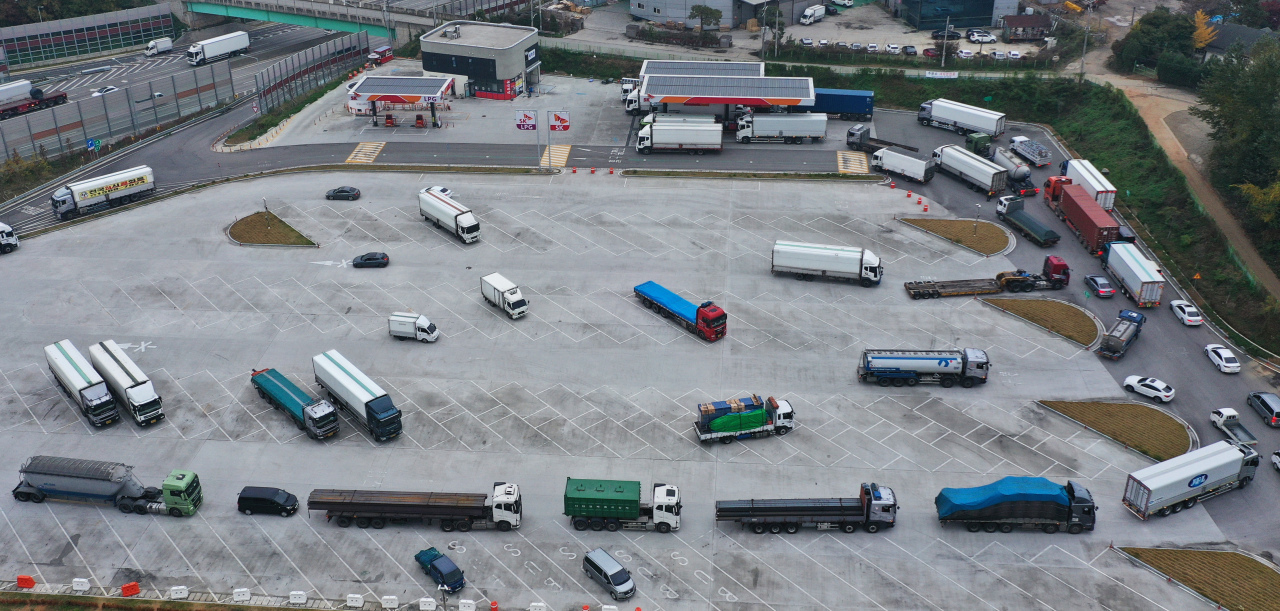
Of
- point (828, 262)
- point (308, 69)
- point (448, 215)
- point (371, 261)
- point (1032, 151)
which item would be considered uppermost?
point (308, 69)

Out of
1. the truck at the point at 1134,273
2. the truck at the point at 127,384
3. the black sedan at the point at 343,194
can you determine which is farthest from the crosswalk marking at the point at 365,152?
the truck at the point at 1134,273

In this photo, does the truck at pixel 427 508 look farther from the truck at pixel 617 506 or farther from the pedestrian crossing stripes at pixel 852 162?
the pedestrian crossing stripes at pixel 852 162

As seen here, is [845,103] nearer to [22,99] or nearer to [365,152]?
[365,152]

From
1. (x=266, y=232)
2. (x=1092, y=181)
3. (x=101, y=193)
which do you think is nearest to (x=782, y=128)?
(x=1092, y=181)

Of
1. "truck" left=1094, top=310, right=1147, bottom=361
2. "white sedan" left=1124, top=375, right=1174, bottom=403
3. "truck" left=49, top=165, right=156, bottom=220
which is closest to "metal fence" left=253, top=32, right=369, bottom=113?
"truck" left=49, top=165, right=156, bottom=220

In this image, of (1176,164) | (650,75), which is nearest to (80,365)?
(650,75)
